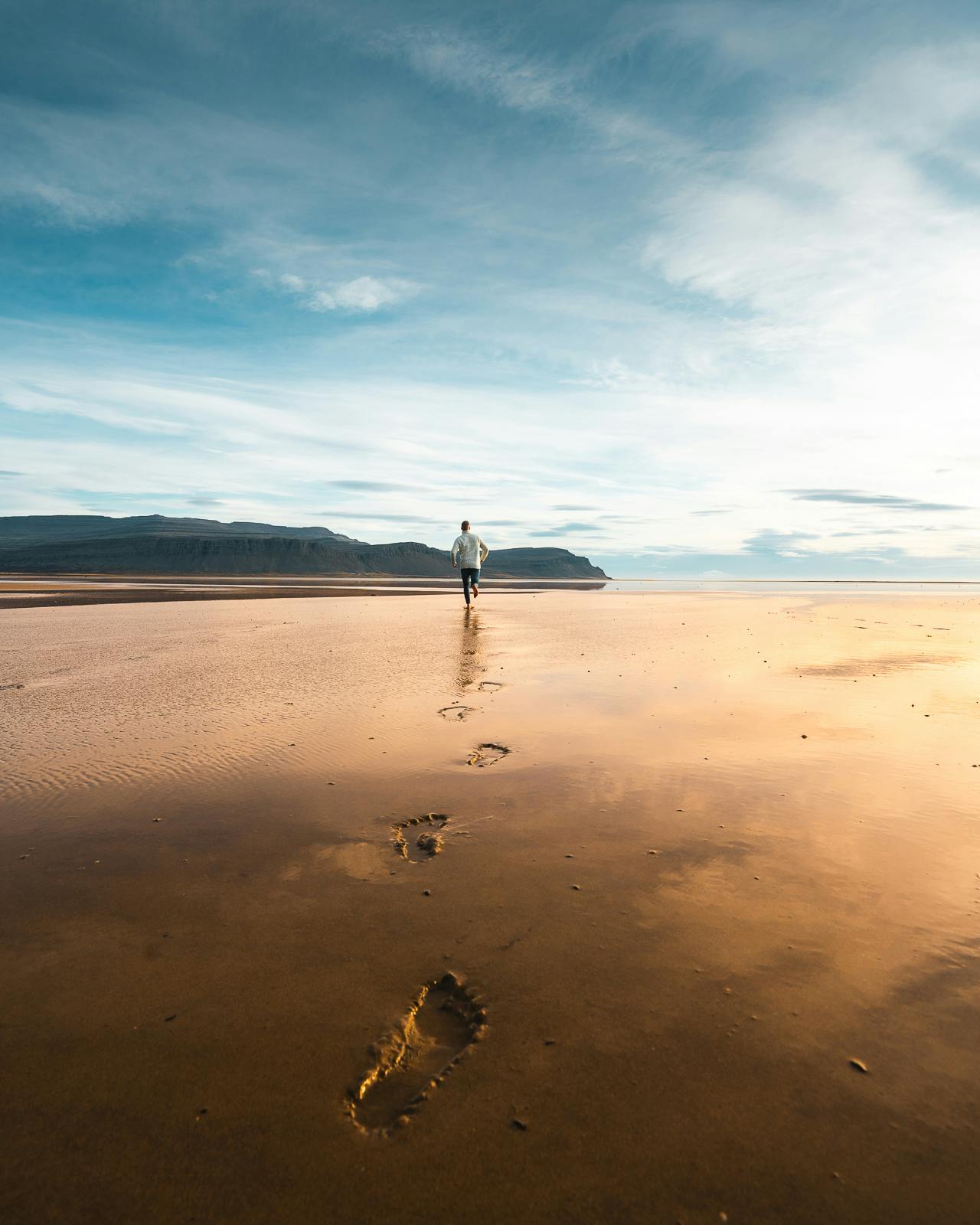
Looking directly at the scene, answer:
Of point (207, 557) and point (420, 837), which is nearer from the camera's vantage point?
point (420, 837)

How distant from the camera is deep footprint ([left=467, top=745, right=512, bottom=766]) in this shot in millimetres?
5141

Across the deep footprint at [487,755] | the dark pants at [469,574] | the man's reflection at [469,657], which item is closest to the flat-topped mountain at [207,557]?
the dark pants at [469,574]

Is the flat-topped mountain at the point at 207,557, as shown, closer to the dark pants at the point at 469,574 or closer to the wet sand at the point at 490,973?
the dark pants at the point at 469,574

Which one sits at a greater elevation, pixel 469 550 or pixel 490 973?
pixel 469 550

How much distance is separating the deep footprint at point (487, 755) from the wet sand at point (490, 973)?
36 millimetres

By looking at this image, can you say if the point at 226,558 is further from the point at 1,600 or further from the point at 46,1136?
the point at 46,1136

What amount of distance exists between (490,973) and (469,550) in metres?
19.7

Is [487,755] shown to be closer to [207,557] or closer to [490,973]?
[490,973]

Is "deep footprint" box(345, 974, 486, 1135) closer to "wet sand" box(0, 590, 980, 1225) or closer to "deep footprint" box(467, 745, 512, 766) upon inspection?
"wet sand" box(0, 590, 980, 1225)

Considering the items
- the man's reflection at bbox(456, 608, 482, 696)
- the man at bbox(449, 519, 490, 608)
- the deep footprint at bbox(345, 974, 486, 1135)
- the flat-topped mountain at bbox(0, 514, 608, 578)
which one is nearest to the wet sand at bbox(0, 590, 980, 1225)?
the deep footprint at bbox(345, 974, 486, 1135)

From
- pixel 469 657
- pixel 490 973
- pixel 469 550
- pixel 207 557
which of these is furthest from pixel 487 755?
pixel 207 557

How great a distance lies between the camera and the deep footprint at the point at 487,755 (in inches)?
202

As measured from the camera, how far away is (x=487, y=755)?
5340mm

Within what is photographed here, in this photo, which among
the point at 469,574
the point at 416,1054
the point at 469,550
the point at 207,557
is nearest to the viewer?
the point at 416,1054
